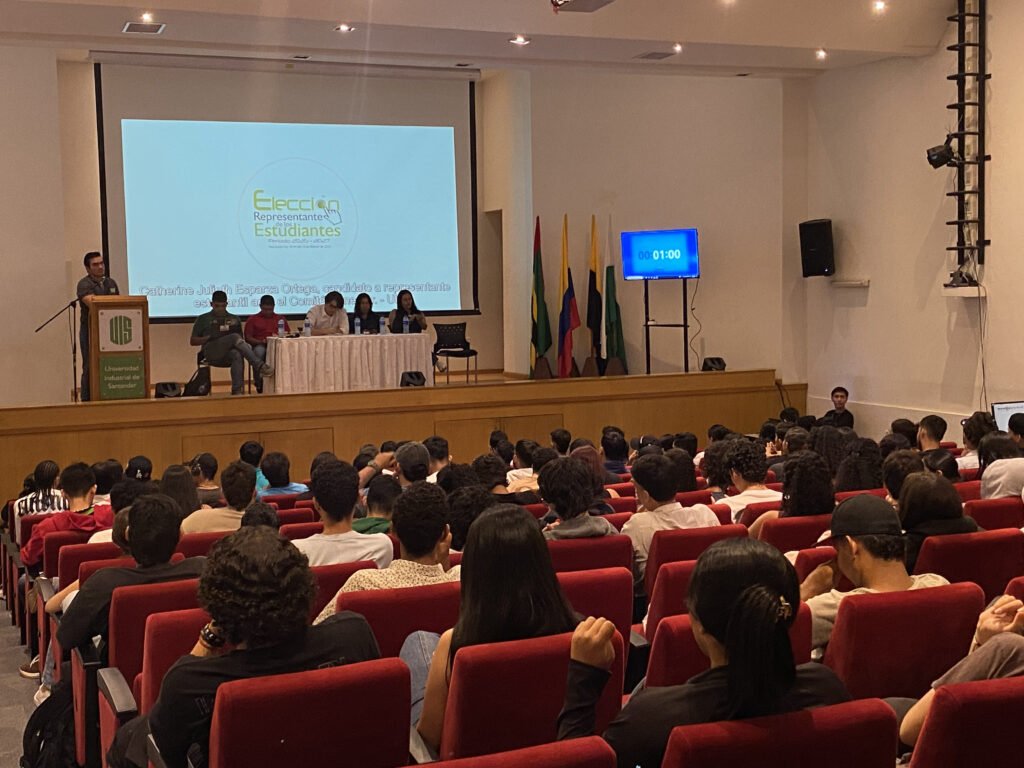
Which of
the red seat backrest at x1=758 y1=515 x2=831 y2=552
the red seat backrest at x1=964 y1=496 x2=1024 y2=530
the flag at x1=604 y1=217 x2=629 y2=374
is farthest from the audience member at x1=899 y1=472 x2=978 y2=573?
the flag at x1=604 y1=217 x2=629 y2=374

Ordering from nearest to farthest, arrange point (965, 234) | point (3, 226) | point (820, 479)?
1. point (820, 479)
2. point (965, 234)
3. point (3, 226)

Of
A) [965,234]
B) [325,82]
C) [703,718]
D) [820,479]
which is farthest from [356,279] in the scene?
[703,718]

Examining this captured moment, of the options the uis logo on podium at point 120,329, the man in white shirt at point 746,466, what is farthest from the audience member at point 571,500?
the uis logo on podium at point 120,329

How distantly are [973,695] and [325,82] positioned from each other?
13.2m

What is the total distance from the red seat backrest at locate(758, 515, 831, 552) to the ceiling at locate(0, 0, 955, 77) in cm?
580

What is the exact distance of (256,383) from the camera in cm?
1106

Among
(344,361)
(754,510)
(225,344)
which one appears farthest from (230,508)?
(225,344)

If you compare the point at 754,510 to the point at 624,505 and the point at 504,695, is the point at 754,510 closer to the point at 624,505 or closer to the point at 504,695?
the point at 624,505

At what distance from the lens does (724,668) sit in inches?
76.4

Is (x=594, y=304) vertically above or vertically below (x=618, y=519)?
above

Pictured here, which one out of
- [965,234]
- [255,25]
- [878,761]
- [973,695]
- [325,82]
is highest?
[325,82]

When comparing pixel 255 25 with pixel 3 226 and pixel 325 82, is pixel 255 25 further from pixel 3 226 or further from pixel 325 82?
pixel 325 82

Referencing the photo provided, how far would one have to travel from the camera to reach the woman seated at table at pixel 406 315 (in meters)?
11.2

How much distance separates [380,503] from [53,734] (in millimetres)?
1472
